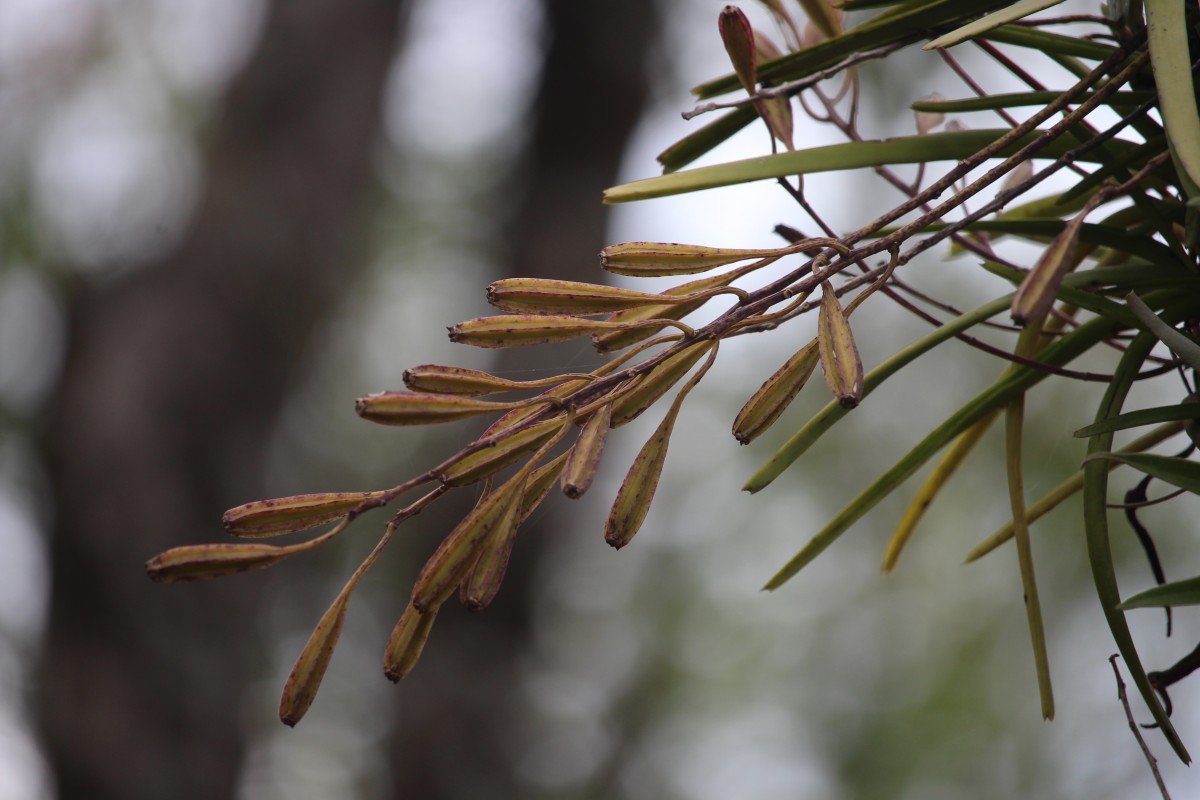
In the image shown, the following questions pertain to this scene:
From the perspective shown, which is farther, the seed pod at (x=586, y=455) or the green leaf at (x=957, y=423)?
the green leaf at (x=957, y=423)

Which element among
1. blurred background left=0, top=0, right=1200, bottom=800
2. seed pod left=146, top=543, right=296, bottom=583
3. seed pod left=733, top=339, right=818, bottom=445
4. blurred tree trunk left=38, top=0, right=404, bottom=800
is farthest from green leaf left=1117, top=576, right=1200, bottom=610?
blurred tree trunk left=38, top=0, right=404, bottom=800

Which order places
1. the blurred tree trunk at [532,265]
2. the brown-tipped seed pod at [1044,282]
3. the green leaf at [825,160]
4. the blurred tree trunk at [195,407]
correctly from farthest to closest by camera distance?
the blurred tree trunk at [532,265]
the blurred tree trunk at [195,407]
the green leaf at [825,160]
the brown-tipped seed pod at [1044,282]

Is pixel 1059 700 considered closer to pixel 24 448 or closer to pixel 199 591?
pixel 199 591

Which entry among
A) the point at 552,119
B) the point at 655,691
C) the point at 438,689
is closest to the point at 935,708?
the point at 655,691

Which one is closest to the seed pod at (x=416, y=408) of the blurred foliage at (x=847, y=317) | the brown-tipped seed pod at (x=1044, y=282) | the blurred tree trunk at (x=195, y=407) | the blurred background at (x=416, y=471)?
the blurred foliage at (x=847, y=317)

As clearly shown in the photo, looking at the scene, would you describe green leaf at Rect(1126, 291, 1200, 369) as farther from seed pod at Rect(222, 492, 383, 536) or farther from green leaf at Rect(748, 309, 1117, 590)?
seed pod at Rect(222, 492, 383, 536)

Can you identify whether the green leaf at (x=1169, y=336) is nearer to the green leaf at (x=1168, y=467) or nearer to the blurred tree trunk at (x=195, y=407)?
the green leaf at (x=1168, y=467)

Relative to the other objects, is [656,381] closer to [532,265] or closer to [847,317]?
[847,317]
